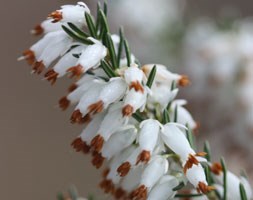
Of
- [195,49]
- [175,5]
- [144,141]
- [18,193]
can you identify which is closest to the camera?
[144,141]

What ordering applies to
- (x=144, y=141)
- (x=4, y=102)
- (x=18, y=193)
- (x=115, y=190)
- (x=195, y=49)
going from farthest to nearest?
(x=4, y=102), (x=18, y=193), (x=195, y=49), (x=115, y=190), (x=144, y=141)

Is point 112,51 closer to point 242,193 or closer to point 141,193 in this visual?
point 141,193

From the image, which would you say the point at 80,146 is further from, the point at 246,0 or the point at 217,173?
the point at 246,0

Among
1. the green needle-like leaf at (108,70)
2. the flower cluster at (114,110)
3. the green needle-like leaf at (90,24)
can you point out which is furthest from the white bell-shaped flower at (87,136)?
the green needle-like leaf at (90,24)

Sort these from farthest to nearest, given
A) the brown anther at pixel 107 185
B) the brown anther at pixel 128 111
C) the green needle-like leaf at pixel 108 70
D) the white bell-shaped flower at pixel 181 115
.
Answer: the white bell-shaped flower at pixel 181 115
the brown anther at pixel 107 185
the green needle-like leaf at pixel 108 70
the brown anther at pixel 128 111

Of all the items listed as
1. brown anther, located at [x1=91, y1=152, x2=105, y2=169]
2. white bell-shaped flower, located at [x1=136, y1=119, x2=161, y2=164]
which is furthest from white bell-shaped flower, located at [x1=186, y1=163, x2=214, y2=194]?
brown anther, located at [x1=91, y1=152, x2=105, y2=169]

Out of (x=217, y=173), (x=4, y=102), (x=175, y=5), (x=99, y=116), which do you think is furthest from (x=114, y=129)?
(x=4, y=102)

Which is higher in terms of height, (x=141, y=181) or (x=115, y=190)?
(x=141, y=181)

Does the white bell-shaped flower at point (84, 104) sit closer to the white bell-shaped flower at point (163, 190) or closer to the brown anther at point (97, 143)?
the brown anther at point (97, 143)

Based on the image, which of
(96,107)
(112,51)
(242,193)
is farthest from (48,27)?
(242,193)
